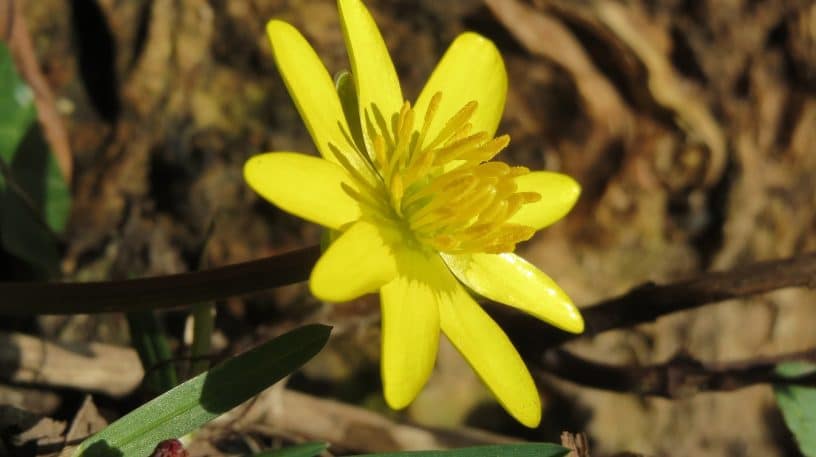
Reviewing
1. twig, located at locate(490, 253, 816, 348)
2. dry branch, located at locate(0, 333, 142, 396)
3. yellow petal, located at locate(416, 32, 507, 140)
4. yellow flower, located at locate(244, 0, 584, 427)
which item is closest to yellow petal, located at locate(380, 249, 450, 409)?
yellow flower, located at locate(244, 0, 584, 427)

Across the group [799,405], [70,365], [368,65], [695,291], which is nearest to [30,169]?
[70,365]

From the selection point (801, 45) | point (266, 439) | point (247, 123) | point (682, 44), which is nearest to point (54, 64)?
point (247, 123)

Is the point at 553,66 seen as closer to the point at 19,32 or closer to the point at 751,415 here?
the point at 751,415

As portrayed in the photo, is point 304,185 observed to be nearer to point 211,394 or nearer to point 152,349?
point 211,394

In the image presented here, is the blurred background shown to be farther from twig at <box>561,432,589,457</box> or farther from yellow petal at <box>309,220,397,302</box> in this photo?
yellow petal at <box>309,220,397,302</box>

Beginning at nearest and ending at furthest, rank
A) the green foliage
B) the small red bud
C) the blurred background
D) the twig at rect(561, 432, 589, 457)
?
1. the small red bud
2. the twig at rect(561, 432, 589, 457)
3. the green foliage
4. the blurred background

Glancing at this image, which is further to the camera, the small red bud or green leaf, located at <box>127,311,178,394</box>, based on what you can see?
green leaf, located at <box>127,311,178,394</box>
